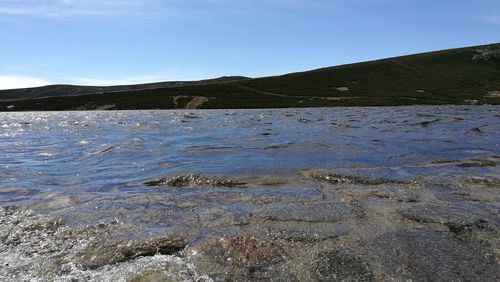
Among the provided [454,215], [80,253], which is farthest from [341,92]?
[80,253]

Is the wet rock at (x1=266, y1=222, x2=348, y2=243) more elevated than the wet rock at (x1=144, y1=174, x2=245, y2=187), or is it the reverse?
the wet rock at (x1=266, y1=222, x2=348, y2=243)

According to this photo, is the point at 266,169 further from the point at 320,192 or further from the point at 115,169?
the point at 115,169

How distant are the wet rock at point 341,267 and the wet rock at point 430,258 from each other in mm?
271

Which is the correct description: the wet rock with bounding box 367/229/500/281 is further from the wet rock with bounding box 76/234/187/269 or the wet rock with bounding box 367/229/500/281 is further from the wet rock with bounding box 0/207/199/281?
the wet rock with bounding box 76/234/187/269

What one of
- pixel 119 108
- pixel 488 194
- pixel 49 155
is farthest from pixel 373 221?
pixel 119 108

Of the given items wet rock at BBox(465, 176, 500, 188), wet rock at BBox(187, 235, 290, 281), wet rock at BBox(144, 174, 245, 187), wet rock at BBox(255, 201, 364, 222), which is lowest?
wet rock at BBox(465, 176, 500, 188)

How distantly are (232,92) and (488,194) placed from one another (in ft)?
486

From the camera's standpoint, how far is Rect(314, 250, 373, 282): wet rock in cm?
583

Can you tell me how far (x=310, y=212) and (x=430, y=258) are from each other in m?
3.05

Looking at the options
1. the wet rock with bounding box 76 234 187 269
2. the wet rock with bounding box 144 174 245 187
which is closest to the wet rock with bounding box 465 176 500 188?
the wet rock with bounding box 144 174 245 187

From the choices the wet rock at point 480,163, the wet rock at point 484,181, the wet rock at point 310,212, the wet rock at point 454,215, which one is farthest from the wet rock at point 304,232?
the wet rock at point 480,163

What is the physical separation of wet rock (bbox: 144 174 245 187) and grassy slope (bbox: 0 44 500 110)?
107673 millimetres

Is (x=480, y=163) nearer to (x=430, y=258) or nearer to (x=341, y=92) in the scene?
(x=430, y=258)

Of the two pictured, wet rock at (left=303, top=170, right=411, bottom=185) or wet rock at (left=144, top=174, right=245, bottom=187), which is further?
wet rock at (left=144, top=174, right=245, bottom=187)
